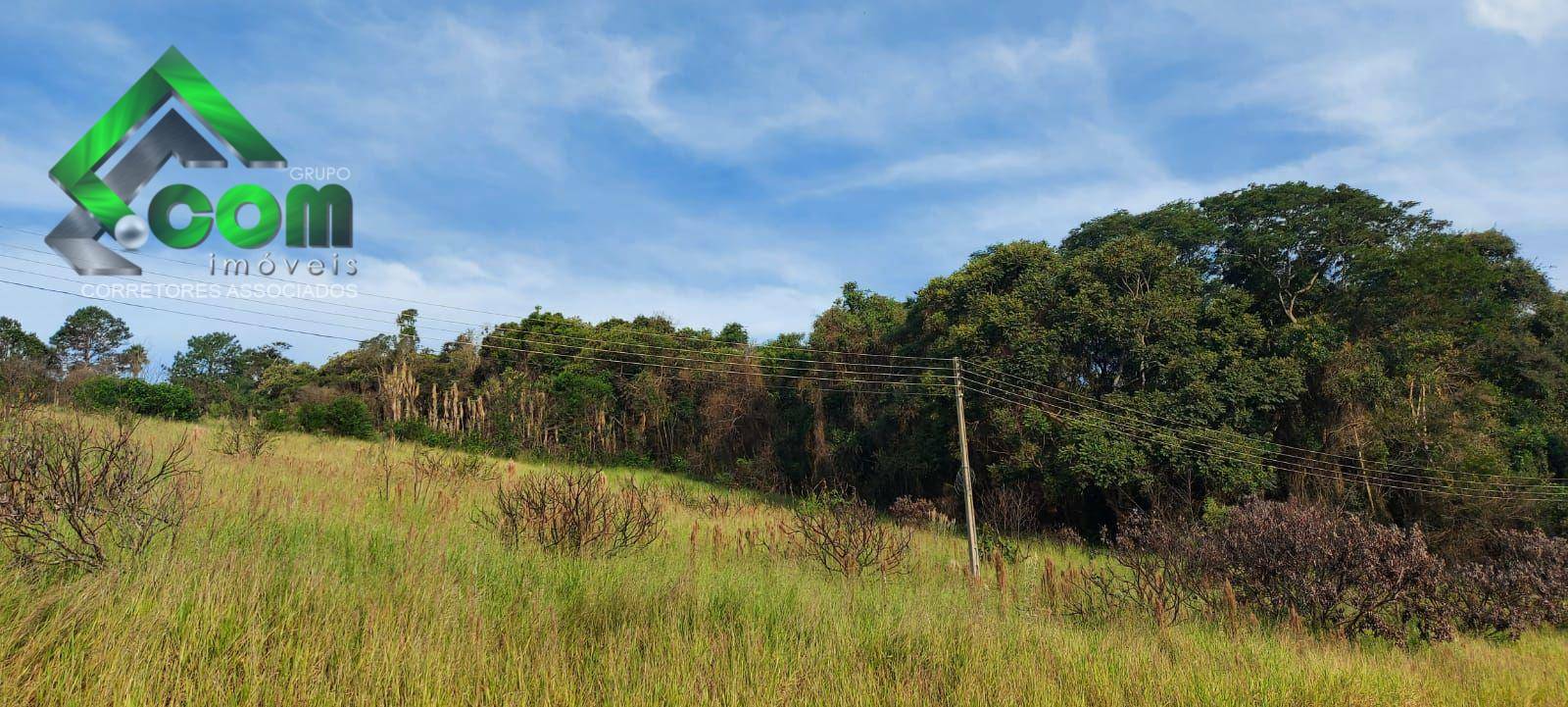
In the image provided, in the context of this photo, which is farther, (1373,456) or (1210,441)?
(1373,456)

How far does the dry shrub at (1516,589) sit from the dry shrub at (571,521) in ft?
45.1

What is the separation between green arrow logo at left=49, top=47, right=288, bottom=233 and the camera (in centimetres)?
1100

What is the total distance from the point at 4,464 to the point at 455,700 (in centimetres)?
507

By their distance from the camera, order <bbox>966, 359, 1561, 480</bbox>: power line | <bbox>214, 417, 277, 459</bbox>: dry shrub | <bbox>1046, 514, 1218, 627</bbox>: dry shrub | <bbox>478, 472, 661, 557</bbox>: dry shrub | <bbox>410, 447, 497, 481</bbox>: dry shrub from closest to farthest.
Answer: <bbox>478, 472, 661, 557</bbox>: dry shrub
<bbox>1046, 514, 1218, 627</bbox>: dry shrub
<bbox>410, 447, 497, 481</bbox>: dry shrub
<bbox>214, 417, 277, 459</bbox>: dry shrub
<bbox>966, 359, 1561, 480</bbox>: power line

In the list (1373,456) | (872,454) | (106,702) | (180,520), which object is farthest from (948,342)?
(106,702)

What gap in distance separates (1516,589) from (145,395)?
36.1 m

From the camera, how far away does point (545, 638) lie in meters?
5.83

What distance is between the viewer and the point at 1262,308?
2720 cm

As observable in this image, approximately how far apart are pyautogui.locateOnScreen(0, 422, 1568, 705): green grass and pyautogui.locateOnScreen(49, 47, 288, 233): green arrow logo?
4676 millimetres

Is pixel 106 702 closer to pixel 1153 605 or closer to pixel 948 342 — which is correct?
pixel 1153 605

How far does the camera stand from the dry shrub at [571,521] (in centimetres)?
1002

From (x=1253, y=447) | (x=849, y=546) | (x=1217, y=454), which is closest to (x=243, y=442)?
(x=849, y=546)

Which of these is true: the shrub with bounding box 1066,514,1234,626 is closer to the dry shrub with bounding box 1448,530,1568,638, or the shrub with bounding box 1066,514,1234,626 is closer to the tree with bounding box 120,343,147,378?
the dry shrub with bounding box 1448,530,1568,638

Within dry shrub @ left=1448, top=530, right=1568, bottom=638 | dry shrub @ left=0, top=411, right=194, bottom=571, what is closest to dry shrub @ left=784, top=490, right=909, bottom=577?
dry shrub @ left=0, top=411, right=194, bottom=571
